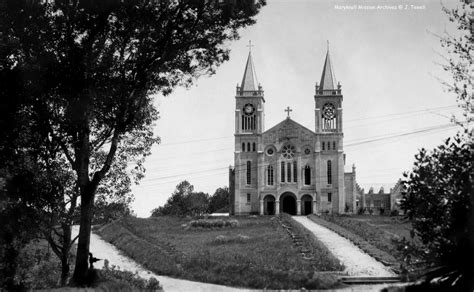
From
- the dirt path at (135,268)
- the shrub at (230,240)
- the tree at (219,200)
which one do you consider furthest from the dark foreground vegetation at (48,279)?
the tree at (219,200)

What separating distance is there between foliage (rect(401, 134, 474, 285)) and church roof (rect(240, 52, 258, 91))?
216 ft

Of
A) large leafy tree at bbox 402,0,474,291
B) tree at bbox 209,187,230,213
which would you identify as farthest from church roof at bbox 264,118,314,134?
large leafy tree at bbox 402,0,474,291

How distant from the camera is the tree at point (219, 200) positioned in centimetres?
11838

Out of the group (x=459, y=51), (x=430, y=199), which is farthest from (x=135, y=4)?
(x=430, y=199)

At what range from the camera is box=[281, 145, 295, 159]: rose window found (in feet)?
235

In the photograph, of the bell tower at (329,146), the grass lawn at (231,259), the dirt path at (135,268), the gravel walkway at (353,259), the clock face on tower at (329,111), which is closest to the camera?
the grass lawn at (231,259)

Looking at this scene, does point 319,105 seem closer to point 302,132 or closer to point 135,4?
point 302,132

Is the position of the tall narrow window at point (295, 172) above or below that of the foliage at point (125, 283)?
above

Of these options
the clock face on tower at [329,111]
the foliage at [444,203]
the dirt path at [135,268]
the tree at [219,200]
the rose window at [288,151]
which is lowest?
the dirt path at [135,268]

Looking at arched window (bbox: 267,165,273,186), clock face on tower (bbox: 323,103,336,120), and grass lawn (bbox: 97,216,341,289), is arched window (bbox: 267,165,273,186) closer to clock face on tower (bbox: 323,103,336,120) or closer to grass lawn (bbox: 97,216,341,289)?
clock face on tower (bbox: 323,103,336,120)

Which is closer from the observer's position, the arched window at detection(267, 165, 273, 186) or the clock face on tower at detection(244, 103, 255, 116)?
the arched window at detection(267, 165, 273, 186)

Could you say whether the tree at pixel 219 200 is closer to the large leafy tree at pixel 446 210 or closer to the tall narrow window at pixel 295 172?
the tall narrow window at pixel 295 172

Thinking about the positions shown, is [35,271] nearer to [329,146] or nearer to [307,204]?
[307,204]

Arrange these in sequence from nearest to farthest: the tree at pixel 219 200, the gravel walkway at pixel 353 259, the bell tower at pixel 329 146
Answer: the gravel walkway at pixel 353 259 < the bell tower at pixel 329 146 < the tree at pixel 219 200
